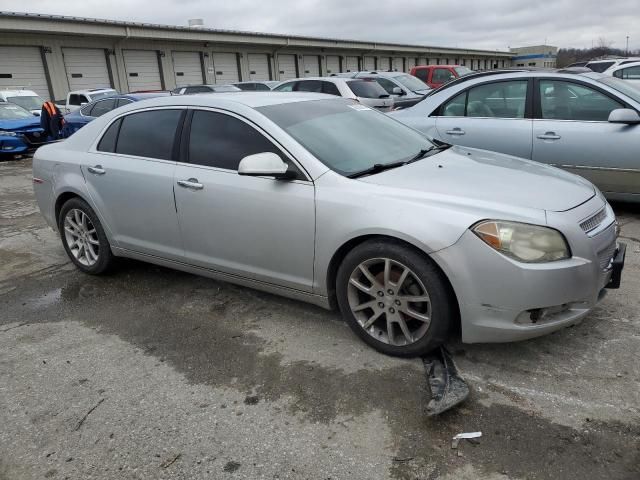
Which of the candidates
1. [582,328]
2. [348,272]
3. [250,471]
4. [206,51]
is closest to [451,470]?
[250,471]

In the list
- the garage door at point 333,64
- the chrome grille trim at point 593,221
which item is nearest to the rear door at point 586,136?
the chrome grille trim at point 593,221

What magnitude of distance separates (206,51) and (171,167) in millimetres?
29581

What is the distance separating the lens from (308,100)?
13.0 feet

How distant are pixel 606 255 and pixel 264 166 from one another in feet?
6.74

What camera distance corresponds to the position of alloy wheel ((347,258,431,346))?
2.94 meters

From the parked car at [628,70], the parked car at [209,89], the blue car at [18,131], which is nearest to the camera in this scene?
the blue car at [18,131]

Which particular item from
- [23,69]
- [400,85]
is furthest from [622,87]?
[23,69]

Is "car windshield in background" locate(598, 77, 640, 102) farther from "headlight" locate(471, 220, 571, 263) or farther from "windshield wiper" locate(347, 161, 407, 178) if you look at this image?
"headlight" locate(471, 220, 571, 263)

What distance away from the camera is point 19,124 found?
44.2 ft

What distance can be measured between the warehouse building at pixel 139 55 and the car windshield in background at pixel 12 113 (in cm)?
907

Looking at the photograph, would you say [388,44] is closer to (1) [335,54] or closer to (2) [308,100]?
(1) [335,54]

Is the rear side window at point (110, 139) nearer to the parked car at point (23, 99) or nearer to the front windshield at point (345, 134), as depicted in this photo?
the front windshield at point (345, 134)

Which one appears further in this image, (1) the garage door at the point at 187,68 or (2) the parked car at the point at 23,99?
(1) the garage door at the point at 187,68

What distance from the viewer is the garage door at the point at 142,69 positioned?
26.9 m
